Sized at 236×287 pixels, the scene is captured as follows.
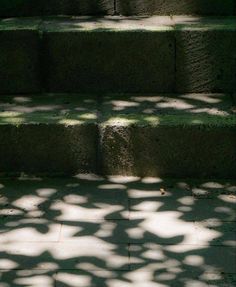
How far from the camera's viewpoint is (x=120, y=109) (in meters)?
6.12

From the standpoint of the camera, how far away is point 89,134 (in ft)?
18.8

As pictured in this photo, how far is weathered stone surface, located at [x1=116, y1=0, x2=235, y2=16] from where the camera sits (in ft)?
23.0

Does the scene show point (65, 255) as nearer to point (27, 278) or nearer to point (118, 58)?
point (27, 278)

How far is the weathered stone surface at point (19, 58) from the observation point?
249 inches

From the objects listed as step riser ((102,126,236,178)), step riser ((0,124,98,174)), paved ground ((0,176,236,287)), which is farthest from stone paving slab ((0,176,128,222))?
step riser ((102,126,236,178))

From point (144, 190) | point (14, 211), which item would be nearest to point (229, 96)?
point (144, 190)

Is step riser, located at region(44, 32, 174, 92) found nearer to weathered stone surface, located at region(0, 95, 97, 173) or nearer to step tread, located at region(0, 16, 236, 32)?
step tread, located at region(0, 16, 236, 32)

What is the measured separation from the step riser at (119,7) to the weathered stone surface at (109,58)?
0.54 metres

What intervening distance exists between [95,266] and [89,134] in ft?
4.84

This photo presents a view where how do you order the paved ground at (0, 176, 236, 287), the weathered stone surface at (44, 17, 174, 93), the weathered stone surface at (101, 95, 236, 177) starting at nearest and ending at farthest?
the paved ground at (0, 176, 236, 287) → the weathered stone surface at (101, 95, 236, 177) → the weathered stone surface at (44, 17, 174, 93)

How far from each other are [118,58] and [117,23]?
1.62ft

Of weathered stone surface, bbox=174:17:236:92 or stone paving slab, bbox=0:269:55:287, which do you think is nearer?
stone paving slab, bbox=0:269:55:287

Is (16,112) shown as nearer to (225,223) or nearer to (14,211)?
(14,211)

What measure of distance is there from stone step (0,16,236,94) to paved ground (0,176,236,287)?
43.8 inches
